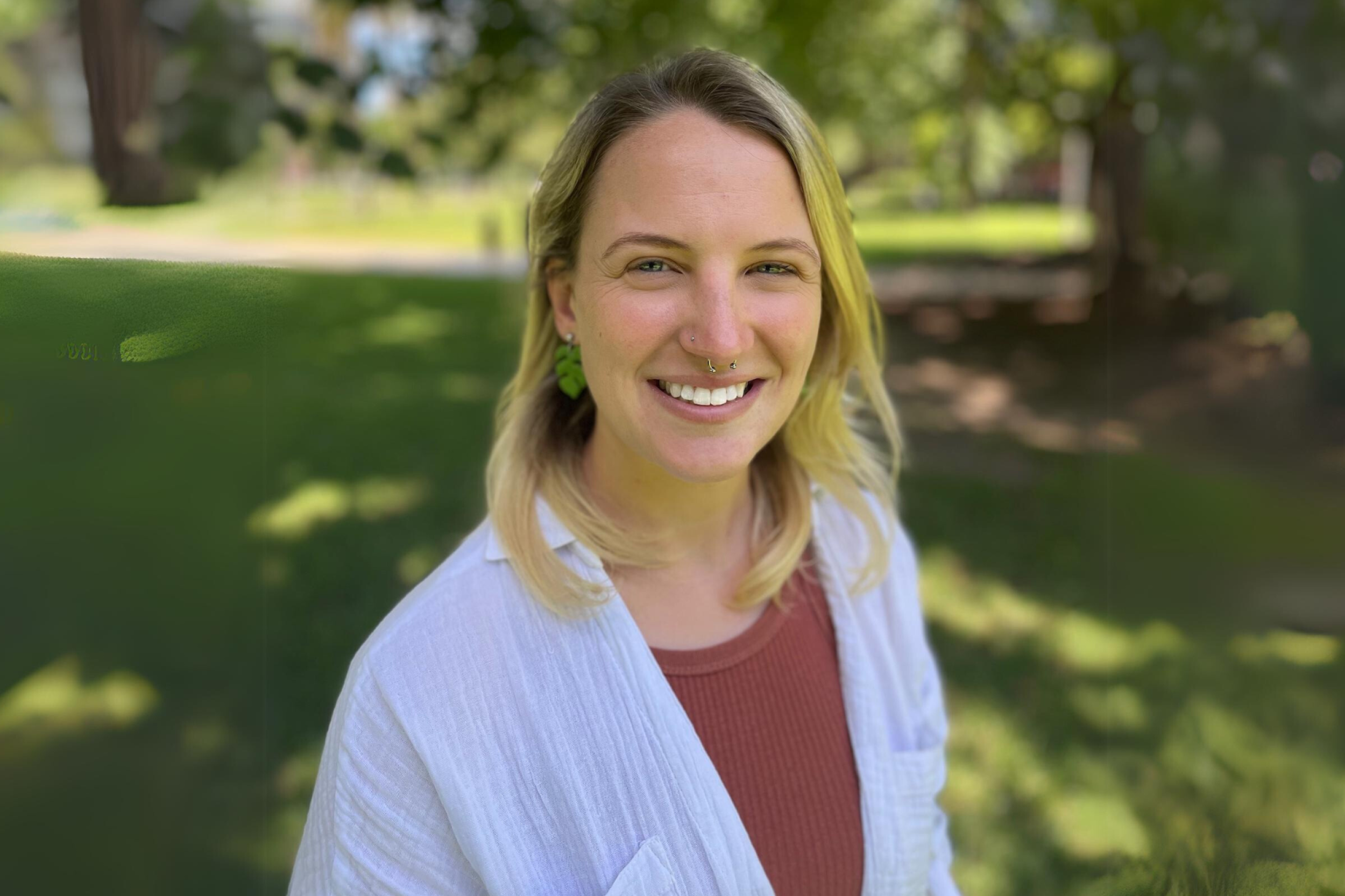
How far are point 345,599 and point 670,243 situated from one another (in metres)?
3.11

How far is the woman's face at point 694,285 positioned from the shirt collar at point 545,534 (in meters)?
0.17

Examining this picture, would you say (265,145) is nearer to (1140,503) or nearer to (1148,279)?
(1140,503)

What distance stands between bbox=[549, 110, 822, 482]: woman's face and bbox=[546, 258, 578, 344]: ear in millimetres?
103

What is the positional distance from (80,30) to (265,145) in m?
0.81

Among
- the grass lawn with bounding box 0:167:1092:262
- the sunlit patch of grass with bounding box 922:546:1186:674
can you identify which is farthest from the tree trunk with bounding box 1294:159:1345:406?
the grass lawn with bounding box 0:167:1092:262

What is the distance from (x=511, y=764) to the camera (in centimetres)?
147

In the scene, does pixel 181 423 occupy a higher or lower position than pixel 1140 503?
higher

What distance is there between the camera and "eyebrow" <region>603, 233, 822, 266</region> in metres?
1.46

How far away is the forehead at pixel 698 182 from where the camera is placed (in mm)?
1453

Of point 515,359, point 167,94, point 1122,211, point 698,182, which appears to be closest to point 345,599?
point 515,359

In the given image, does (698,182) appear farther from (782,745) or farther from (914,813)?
(914,813)

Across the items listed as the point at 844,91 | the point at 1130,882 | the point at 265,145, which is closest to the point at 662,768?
the point at 1130,882

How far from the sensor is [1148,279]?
6.20 meters

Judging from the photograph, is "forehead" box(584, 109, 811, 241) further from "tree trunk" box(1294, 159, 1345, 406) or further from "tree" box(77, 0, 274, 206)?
"tree trunk" box(1294, 159, 1345, 406)
